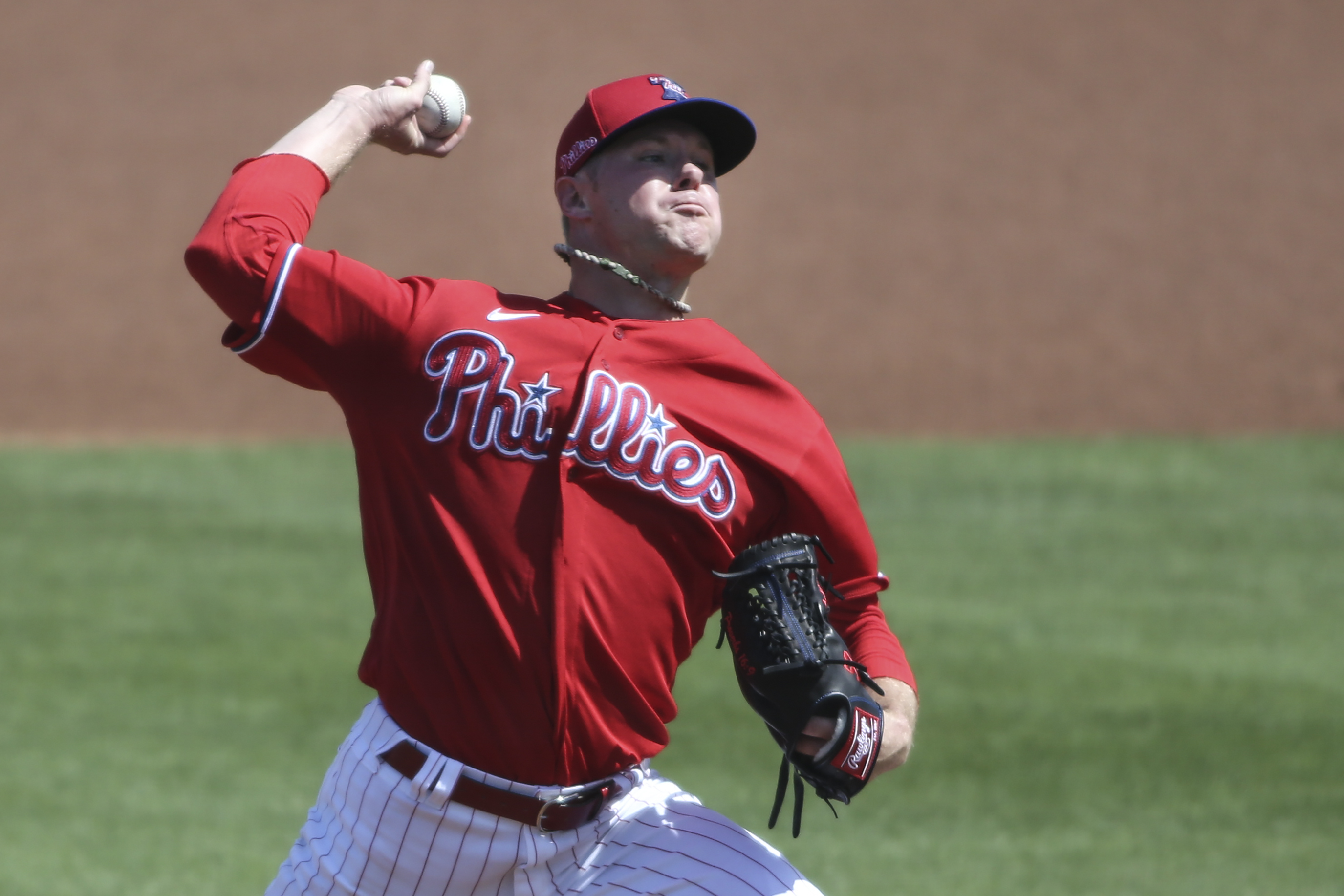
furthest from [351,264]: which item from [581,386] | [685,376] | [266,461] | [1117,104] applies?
[1117,104]

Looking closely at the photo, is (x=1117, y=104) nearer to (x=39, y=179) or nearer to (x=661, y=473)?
(x=39, y=179)

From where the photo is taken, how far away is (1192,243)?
59.1 feet

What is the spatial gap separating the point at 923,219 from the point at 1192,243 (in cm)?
303

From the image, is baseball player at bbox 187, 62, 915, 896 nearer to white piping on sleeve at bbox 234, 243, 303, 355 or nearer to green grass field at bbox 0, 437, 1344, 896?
white piping on sleeve at bbox 234, 243, 303, 355

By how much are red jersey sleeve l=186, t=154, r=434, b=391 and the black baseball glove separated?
2.33ft

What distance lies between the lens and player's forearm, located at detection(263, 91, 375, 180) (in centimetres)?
267

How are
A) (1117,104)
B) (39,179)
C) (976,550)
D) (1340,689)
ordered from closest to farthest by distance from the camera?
(1340,689) → (976,550) → (39,179) → (1117,104)

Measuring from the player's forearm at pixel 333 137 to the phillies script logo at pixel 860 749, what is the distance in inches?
49.9

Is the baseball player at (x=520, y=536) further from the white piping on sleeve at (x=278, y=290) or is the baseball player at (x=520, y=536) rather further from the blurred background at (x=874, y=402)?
the blurred background at (x=874, y=402)

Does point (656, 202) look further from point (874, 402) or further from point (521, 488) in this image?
point (874, 402)

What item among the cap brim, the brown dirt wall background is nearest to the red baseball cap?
the cap brim

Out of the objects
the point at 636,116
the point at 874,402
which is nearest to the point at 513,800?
the point at 636,116

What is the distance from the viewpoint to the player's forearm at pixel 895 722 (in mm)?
2707

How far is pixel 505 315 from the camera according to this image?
274cm
